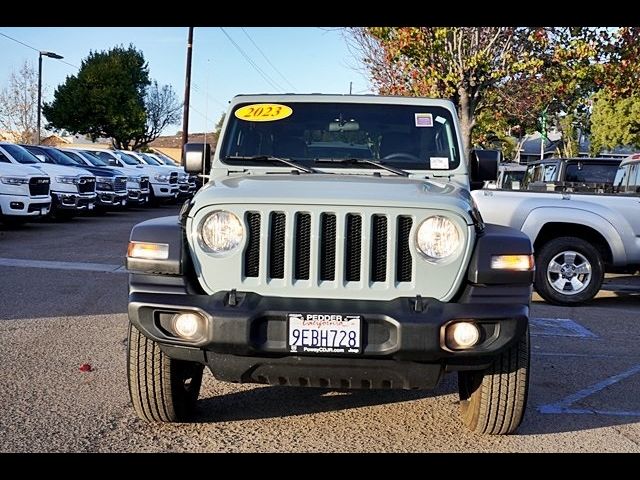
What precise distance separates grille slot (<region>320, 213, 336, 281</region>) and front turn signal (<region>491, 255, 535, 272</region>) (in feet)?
2.62

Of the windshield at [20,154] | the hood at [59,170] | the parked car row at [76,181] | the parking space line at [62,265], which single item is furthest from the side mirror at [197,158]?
the hood at [59,170]

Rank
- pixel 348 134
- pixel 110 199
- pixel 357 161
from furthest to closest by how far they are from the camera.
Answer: pixel 110 199 < pixel 348 134 < pixel 357 161

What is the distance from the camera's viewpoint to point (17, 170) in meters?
14.9

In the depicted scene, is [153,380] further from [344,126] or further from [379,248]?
[344,126]

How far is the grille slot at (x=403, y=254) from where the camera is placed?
3.97 meters

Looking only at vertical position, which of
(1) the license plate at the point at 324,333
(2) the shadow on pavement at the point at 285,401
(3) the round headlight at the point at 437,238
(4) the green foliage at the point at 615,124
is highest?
(4) the green foliage at the point at 615,124

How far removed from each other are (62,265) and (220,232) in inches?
291

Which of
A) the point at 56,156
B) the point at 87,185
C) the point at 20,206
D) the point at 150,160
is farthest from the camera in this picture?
the point at 150,160

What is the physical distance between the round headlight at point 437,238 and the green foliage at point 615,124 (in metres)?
31.0

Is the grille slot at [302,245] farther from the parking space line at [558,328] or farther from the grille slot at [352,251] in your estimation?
the parking space line at [558,328]

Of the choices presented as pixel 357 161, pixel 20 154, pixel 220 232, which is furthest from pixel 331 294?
pixel 20 154

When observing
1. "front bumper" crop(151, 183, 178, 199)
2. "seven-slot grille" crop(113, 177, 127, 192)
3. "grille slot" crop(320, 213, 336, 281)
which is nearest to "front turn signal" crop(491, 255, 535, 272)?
"grille slot" crop(320, 213, 336, 281)

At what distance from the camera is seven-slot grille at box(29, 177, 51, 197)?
15094 millimetres

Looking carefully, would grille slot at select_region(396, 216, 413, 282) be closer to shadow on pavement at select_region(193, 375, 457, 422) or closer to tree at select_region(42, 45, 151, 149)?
shadow on pavement at select_region(193, 375, 457, 422)
